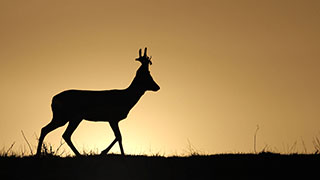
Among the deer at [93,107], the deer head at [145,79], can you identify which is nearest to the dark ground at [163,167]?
the deer at [93,107]

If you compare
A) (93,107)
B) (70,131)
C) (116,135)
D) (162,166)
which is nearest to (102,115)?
(93,107)

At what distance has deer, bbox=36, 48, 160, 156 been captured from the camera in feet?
52.0

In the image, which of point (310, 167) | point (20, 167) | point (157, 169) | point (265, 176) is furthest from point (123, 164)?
point (310, 167)

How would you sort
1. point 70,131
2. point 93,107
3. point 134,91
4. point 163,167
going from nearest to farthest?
point 163,167 → point 70,131 → point 93,107 → point 134,91

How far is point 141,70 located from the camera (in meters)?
16.8

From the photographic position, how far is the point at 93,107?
1611 centimetres

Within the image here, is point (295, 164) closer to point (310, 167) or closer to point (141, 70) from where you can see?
point (310, 167)

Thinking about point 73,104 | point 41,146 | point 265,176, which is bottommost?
point 265,176

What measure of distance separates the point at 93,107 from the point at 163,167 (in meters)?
4.36

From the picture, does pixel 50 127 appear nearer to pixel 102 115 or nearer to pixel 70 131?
pixel 70 131

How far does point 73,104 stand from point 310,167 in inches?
257

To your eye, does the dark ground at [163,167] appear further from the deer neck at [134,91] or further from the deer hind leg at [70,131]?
the deer neck at [134,91]

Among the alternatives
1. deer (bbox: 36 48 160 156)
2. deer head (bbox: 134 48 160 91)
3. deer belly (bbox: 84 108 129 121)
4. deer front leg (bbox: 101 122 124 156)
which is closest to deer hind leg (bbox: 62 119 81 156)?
deer (bbox: 36 48 160 156)

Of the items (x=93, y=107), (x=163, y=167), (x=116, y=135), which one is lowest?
(x=163, y=167)
